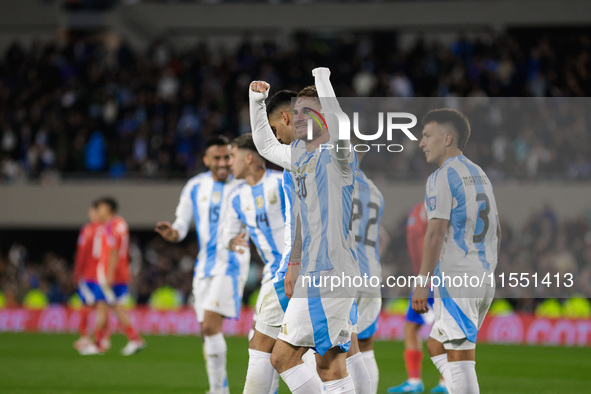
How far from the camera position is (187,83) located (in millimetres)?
23266

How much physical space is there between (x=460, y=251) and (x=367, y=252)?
67.1 inches

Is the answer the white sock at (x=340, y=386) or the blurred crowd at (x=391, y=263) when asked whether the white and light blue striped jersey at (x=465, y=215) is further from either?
the blurred crowd at (x=391, y=263)

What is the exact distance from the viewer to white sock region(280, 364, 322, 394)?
17.0 ft

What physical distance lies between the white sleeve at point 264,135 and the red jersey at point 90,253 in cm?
806

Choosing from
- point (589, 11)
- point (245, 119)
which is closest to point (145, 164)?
point (245, 119)

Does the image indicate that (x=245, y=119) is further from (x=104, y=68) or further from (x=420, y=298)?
(x=420, y=298)

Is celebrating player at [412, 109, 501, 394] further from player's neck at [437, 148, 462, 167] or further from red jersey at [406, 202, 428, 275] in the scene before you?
red jersey at [406, 202, 428, 275]

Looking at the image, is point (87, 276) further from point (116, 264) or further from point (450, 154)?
point (450, 154)

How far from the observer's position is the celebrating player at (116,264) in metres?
12.9

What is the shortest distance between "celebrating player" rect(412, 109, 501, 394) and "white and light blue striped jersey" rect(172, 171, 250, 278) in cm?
281

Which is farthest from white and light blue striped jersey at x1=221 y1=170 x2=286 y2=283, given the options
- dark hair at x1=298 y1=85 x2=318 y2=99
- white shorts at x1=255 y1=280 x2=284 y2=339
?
dark hair at x1=298 y1=85 x2=318 y2=99

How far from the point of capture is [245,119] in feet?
69.3

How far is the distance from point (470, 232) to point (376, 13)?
19284 millimetres

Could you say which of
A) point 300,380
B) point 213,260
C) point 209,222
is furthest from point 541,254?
point 300,380
